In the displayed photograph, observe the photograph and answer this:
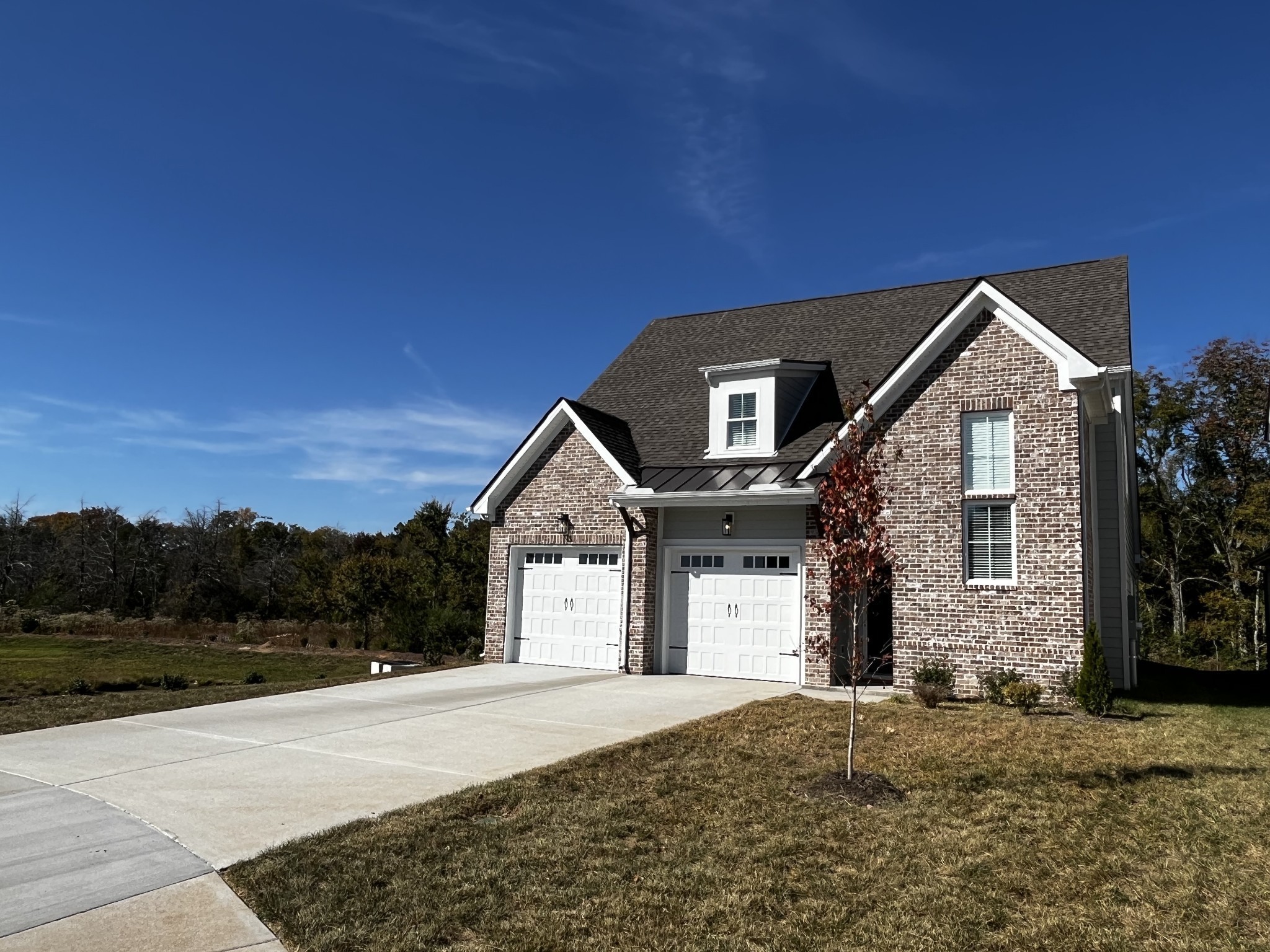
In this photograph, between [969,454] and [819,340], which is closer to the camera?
[969,454]

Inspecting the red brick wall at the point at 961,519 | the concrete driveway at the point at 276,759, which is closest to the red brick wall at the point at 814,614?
the concrete driveway at the point at 276,759

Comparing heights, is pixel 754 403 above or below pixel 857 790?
above

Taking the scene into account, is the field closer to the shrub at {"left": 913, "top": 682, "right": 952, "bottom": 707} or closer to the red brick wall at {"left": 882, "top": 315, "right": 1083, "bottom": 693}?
the shrub at {"left": 913, "top": 682, "right": 952, "bottom": 707}

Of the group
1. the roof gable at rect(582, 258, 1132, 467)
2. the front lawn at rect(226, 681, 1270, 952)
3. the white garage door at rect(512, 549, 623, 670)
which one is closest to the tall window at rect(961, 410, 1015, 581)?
the roof gable at rect(582, 258, 1132, 467)

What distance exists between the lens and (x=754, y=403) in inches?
669

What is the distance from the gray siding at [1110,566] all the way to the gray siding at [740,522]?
197 inches

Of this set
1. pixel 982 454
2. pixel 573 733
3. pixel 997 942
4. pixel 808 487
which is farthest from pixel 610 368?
pixel 997 942

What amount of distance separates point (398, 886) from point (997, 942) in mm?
3441

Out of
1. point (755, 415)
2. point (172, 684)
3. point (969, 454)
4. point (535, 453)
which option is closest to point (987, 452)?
point (969, 454)

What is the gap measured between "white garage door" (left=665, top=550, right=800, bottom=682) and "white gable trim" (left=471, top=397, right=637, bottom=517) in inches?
101

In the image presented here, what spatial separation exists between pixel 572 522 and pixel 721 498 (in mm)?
3461

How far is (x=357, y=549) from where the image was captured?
44656 millimetres

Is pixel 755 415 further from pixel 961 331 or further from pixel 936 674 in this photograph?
pixel 936 674

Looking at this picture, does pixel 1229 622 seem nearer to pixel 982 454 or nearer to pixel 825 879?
pixel 982 454
